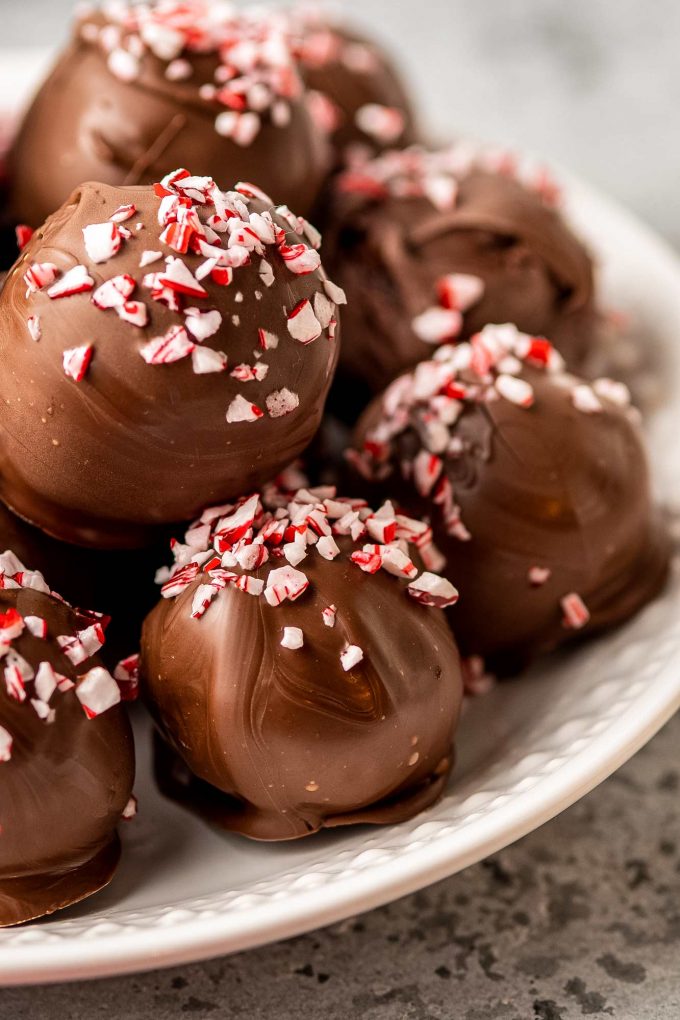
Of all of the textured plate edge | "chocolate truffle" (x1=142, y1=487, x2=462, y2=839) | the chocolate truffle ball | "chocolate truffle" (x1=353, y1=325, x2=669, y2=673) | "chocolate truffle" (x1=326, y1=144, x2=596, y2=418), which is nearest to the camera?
the textured plate edge

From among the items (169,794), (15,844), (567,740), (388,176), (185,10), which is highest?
(185,10)

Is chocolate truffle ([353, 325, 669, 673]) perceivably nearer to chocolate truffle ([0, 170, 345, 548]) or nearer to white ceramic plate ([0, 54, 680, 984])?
white ceramic plate ([0, 54, 680, 984])

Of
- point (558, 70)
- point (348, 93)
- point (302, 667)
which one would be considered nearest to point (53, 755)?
point (302, 667)

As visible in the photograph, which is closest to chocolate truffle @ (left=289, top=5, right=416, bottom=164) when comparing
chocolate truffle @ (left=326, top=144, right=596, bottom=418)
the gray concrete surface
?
chocolate truffle @ (left=326, top=144, right=596, bottom=418)

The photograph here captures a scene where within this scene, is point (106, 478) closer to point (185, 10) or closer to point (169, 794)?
point (169, 794)

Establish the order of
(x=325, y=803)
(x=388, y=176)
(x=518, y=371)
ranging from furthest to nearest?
(x=388, y=176) → (x=518, y=371) → (x=325, y=803)

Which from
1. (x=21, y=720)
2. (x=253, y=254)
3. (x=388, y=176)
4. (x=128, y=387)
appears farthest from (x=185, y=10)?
(x=21, y=720)
